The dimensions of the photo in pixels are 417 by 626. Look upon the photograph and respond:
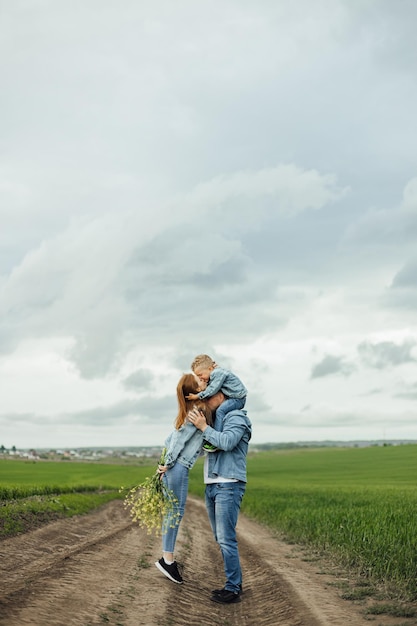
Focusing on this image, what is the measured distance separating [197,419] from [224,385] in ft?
1.76

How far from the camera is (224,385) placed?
8438mm

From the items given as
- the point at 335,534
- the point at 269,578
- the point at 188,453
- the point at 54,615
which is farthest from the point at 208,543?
the point at 54,615

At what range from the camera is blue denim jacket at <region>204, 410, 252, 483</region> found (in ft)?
26.9

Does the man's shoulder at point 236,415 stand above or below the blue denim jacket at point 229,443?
above

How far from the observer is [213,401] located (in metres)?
8.62

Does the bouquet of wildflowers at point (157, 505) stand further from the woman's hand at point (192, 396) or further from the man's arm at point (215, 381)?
the man's arm at point (215, 381)

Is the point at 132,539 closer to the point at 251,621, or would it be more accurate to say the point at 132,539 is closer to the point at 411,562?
the point at 411,562

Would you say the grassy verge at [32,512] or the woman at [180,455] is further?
the grassy verge at [32,512]

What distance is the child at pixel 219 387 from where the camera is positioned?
328 inches

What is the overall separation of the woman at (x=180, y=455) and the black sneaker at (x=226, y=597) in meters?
0.88

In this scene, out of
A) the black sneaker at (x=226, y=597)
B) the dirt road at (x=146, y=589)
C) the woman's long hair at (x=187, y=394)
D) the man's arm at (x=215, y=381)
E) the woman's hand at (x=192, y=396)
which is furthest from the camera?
the woman's long hair at (x=187, y=394)

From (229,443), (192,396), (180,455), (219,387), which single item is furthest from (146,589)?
(219,387)

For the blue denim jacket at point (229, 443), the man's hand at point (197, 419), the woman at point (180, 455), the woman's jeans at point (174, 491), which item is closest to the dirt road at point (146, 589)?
the woman at point (180, 455)

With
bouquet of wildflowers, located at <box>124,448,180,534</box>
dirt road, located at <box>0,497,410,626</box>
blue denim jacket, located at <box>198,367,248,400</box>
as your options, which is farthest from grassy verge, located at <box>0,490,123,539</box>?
blue denim jacket, located at <box>198,367,248,400</box>
